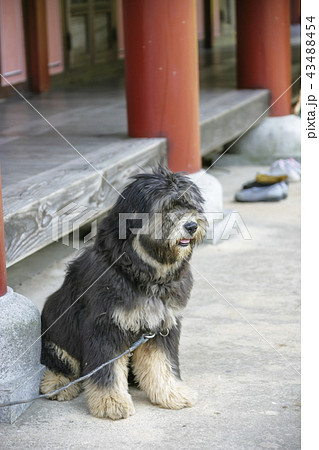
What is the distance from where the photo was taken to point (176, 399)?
3930mm

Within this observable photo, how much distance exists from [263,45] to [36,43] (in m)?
2.74

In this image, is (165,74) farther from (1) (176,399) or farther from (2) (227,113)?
(1) (176,399)

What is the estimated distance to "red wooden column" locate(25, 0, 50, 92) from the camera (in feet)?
32.6

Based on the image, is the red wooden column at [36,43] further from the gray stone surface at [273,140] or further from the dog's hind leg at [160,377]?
the dog's hind leg at [160,377]

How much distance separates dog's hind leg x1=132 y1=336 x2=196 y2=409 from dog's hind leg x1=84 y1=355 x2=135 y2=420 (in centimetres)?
15

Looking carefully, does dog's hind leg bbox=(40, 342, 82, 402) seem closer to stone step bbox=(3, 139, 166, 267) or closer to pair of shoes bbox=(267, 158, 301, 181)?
stone step bbox=(3, 139, 166, 267)

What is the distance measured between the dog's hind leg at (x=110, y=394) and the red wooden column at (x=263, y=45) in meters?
6.82

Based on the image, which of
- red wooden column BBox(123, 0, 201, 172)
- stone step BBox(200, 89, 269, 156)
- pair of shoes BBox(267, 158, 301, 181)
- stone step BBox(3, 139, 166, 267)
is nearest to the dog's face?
stone step BBox(3, 139, 166, 267)

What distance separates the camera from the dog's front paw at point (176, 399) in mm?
3924

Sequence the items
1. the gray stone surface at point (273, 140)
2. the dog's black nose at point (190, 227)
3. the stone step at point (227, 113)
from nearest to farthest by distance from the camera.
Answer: the dog's black nose at point (190, 227) → the stone step at point (227, 113) → the gray stone surface at point (273, 140)

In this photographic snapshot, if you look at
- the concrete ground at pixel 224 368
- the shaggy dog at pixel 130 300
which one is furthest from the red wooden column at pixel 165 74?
the shaggy dog at pixel 130 300

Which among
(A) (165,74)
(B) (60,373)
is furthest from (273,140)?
(B) (60,373)

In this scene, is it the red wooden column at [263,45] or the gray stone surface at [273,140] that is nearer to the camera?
the red wooden column at [263,45]

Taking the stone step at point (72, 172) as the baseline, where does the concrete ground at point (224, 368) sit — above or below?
below
